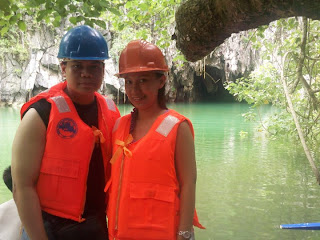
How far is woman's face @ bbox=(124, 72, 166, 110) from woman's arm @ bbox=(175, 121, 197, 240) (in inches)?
Answer: 8.0

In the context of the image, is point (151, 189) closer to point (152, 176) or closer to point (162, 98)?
point (152, 176)

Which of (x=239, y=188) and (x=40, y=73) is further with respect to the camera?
(x=40, y=73)

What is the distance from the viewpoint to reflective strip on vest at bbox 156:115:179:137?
1448 millimetres

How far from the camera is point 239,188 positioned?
567 cm

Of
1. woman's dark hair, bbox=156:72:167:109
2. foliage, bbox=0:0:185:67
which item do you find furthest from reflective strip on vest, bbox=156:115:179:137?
foliage, bbox=0:0:185:67

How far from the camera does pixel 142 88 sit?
1.54 m

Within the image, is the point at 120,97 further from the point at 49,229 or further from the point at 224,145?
the point at 49,229

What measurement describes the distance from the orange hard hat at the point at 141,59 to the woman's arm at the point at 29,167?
43cm

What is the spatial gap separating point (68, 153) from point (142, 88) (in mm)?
422

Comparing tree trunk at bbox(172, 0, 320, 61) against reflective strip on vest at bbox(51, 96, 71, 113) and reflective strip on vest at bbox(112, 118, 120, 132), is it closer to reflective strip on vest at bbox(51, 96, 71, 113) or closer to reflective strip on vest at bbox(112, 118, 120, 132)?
reflective strip on vest at bbox(112, 118, 120, 132)

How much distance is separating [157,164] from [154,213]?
0.66 feet

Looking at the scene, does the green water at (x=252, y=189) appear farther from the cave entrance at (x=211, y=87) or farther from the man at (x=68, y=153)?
the cave entrance at (x=211, y=87)

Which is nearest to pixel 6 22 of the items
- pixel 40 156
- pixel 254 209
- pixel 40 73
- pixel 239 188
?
pixel 40 156

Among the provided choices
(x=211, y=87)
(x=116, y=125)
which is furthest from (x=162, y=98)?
(x=211, y=87)
